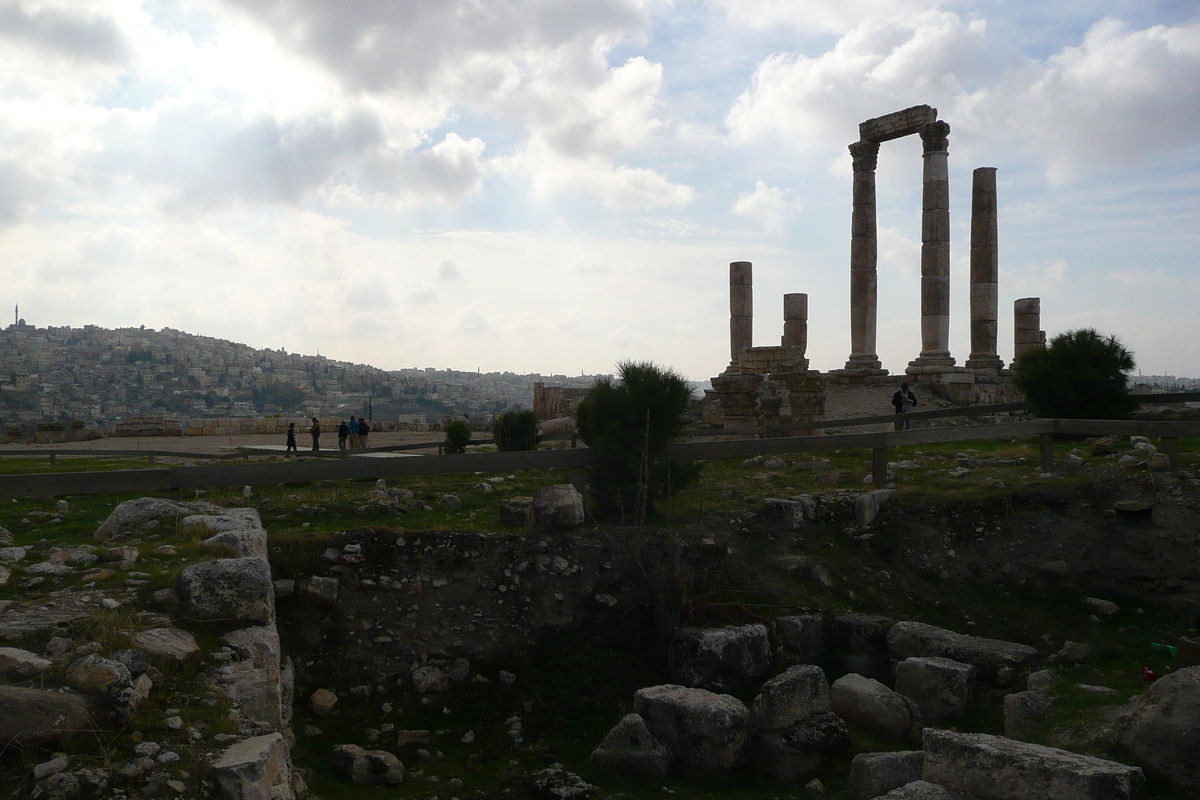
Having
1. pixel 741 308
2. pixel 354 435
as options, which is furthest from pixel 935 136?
pixel 354 435

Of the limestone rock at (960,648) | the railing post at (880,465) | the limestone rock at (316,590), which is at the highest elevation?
the railing post at (880,465)

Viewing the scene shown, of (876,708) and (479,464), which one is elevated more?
(479,464)

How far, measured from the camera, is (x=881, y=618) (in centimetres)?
741

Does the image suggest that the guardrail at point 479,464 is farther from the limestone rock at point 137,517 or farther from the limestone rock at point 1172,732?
the limestone rock at point 1172,732

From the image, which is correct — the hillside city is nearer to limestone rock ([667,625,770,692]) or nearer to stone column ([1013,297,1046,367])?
stone column ([1013,297,1046,367])

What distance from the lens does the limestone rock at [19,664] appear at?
3768 mm

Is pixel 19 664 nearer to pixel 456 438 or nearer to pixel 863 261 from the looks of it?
pixel 456 438

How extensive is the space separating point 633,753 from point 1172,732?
3.00 meters

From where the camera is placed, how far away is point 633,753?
541 centimetres

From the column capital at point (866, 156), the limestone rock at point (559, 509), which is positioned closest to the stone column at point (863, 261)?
the column capital at point (866, 156)

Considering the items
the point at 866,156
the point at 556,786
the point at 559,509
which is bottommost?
the point at 556,786

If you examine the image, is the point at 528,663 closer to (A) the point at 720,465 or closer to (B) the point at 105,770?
(B) the point at 105,770

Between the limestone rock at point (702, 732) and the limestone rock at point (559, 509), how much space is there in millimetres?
2616

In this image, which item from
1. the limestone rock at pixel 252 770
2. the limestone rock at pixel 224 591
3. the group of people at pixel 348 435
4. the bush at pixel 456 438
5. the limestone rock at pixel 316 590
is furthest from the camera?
the group of people at pixel 348 435
